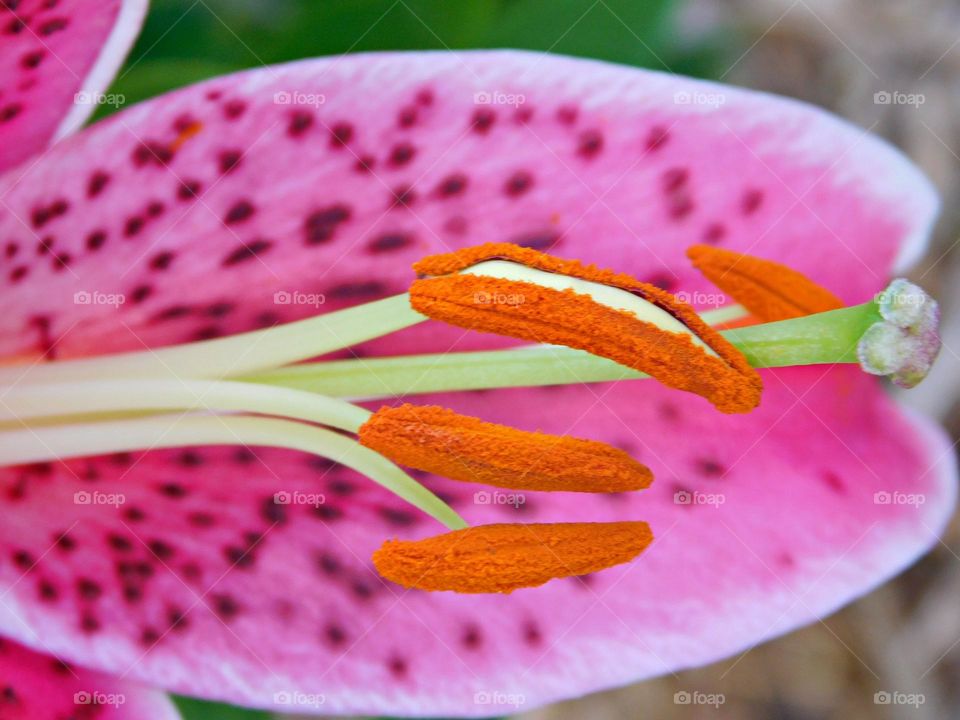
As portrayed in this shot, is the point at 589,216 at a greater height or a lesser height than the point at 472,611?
greater

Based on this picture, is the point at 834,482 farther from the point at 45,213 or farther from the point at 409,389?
the point at 45,213

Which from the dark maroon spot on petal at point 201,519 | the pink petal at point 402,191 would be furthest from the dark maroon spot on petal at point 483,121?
the dark maroon spot on petal at point 201,519

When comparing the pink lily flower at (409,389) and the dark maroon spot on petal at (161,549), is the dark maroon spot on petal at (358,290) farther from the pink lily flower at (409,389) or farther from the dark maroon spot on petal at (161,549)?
the dark maroon spot on petal at (161,549)

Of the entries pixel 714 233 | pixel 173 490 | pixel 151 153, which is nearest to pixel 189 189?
pixel 151 153

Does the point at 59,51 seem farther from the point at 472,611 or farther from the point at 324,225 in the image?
the point at 472,611

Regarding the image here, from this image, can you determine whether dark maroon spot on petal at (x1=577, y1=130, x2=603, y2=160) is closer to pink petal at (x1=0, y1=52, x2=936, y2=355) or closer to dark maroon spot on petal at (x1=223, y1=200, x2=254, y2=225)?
pink petal at (x1=0, y1=52, x2=936, y2=355)

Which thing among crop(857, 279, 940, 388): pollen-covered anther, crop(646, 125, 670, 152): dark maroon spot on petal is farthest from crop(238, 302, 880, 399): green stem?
crop(646, 125, 670, 152): dark maroon spot on petal

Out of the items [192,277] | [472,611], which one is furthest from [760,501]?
[192,277]
